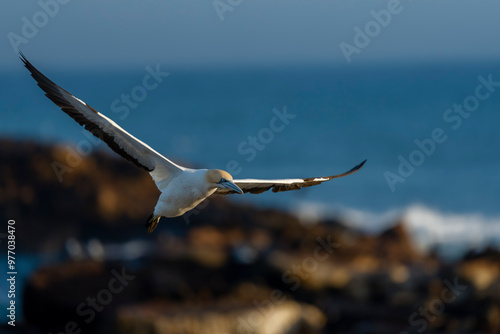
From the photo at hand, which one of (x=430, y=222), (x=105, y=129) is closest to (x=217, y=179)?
(x=105, y=129)

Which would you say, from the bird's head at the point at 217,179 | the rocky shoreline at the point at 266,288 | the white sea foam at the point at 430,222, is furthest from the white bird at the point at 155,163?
the white sea foam at the point at 430,222

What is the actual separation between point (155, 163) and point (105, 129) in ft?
2.35

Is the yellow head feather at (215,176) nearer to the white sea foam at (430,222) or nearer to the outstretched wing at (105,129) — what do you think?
the outstretched wing at (105,129)

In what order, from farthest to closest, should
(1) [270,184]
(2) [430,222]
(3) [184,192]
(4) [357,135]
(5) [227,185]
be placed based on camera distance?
Answer: (4) [357,135] < (2) [430,222] < (1) [270,184] < (3) [184,192] < (5) [227,185]

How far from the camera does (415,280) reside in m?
16.0

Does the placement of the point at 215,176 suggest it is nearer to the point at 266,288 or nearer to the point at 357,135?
the point at 266,288

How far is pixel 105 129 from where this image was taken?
9.00 metres

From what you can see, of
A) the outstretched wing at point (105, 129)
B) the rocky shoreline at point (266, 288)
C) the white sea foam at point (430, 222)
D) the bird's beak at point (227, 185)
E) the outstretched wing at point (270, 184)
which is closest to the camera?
the bird's beak at point (227, 185)

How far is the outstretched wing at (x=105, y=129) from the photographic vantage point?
8.87 metres

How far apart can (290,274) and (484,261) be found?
14.7 ft

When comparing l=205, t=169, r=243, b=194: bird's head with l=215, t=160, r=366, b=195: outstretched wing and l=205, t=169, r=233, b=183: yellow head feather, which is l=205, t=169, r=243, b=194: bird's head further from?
l=215, t=160, r=366, b=195: outstretched wing

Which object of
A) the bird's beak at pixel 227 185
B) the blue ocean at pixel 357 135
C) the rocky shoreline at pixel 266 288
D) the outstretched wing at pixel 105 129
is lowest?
the blue ocean at pixel 357 135

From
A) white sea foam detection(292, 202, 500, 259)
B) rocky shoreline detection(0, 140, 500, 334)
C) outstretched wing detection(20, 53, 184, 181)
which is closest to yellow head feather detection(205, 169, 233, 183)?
outstretched wing detection(20, 53, 184, 181)

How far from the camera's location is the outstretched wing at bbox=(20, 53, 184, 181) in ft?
29.1
